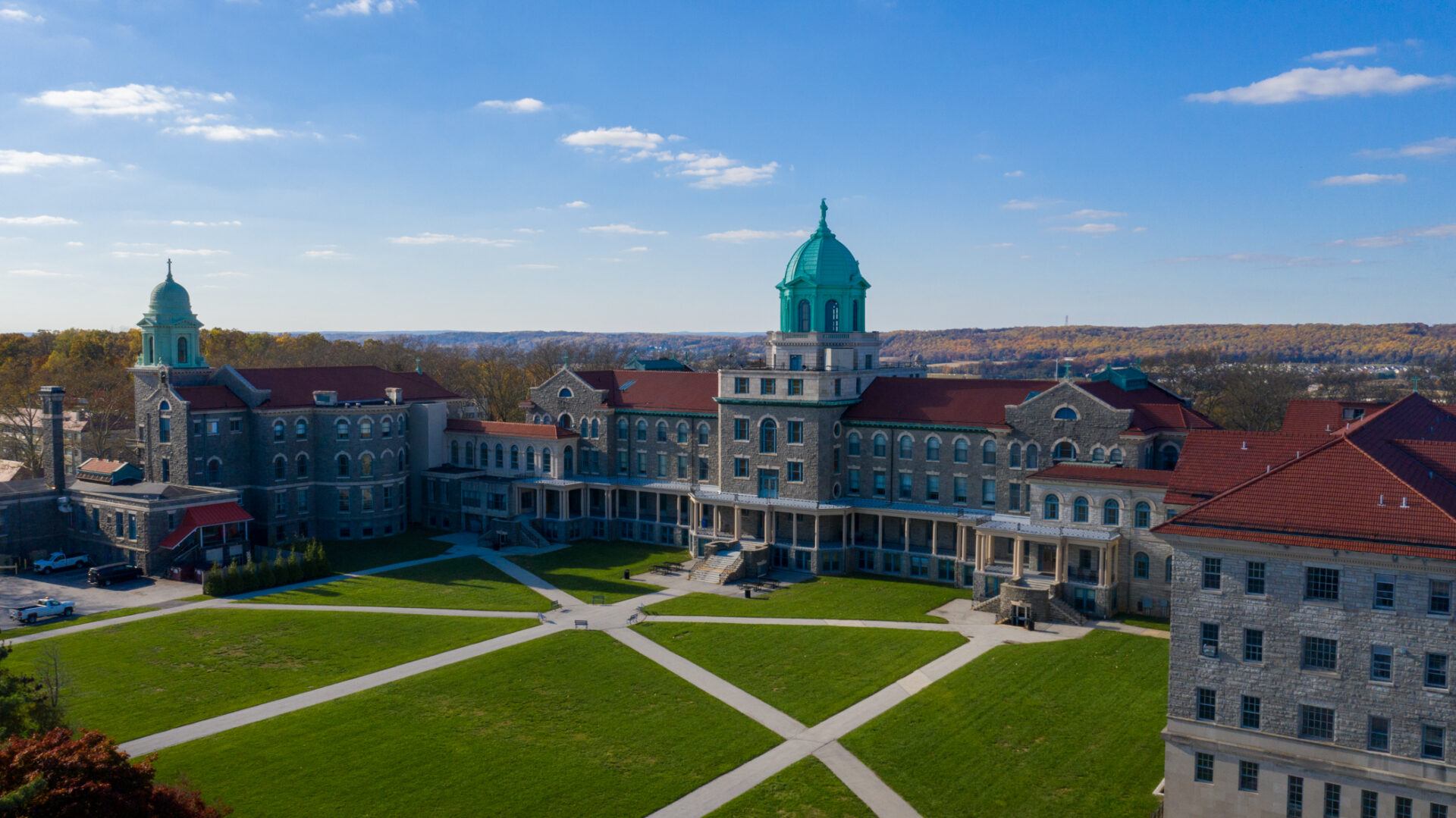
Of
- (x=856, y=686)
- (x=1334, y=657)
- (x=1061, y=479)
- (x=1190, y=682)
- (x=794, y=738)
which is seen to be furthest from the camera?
(x=1061, y=479)

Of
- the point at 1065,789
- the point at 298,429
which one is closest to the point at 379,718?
the point at 1065,789

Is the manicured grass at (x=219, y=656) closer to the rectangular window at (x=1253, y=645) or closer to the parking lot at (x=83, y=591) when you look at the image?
the parking lot at (x=83, y=591)

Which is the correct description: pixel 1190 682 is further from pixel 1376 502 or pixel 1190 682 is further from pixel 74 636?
pixel 74 636

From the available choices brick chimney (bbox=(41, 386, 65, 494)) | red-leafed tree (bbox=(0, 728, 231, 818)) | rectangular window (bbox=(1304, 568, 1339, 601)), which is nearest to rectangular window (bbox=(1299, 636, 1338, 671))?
rectangular window (bbox=(1304, 568, 1339, 601))

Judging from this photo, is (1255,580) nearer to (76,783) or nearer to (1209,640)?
(1209,640)

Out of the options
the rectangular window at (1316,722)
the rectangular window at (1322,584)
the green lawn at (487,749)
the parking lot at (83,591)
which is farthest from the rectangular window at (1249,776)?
the parking lot at (83,591)

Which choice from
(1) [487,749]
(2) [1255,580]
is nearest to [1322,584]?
(2) [1255,580]

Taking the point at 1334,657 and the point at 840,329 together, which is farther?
the point at 840,329

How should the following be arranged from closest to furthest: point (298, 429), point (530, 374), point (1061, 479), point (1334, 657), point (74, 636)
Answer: point (1334, 657), point (74, 636), point (1061, 479), point (298, 429), point (530, 374)
